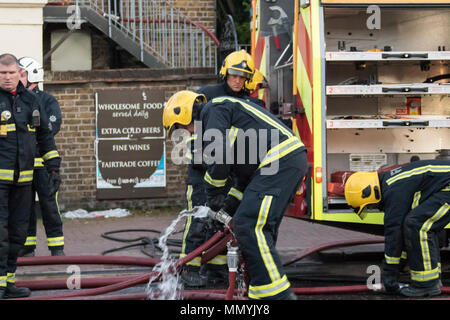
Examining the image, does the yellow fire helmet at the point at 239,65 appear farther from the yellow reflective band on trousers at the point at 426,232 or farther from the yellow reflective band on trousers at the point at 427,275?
the yellow reflective band on trousers at the point at 427,275

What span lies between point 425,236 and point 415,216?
17cm

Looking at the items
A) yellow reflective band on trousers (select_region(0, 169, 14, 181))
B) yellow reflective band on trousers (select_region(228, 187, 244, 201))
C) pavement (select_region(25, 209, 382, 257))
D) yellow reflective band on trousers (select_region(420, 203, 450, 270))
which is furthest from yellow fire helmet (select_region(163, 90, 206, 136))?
pavement (select_region(25, 209, 382, 257))

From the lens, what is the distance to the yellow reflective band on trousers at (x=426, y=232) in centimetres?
528

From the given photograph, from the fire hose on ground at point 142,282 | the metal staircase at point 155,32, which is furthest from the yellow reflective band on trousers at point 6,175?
the metal staircase at point 155,32

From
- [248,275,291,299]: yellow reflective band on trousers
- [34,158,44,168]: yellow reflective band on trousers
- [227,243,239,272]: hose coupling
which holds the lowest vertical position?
[248,275,291,299]: yellow reflective band on trousers

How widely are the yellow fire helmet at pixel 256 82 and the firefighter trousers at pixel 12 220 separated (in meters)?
2.06

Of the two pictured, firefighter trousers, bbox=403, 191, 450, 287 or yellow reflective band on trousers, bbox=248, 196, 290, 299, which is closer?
yellow reflective band on trousers, bbox=248, 196, 290, 299

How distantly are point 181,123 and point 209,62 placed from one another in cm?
685

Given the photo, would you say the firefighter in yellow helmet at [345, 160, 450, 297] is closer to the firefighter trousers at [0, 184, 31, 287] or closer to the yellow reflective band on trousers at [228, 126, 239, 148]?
the yellow reflective band on trousers at [228, 126, 239, 148]

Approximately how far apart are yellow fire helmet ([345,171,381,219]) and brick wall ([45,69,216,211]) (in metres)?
5.52

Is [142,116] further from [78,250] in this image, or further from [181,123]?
[181,123]

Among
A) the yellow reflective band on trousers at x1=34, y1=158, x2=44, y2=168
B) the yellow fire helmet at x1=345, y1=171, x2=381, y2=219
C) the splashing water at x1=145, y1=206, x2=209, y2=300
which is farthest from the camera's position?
the yellow reflective band on trousers at x1=34, y1=158, x2=44, y2=168

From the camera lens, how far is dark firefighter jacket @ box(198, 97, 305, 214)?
15.0ft

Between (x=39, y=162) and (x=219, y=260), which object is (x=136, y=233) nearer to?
(x=39, y=162)
